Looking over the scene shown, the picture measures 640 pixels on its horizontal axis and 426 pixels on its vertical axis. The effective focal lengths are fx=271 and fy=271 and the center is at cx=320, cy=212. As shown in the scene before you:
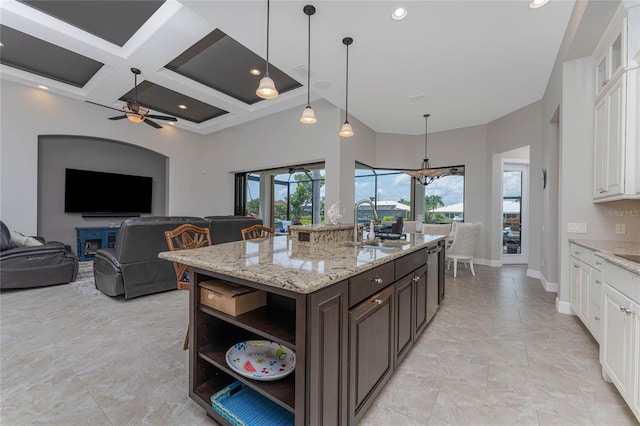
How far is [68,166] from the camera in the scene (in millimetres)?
6215

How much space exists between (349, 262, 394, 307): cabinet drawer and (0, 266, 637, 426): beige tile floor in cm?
74

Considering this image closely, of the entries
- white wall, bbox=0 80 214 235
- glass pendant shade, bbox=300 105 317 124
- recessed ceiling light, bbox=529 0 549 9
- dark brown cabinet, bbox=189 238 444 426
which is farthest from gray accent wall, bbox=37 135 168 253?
recessed ceiling light, bbox=529 0 549 9

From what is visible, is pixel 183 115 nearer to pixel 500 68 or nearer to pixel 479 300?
pixel 500 68

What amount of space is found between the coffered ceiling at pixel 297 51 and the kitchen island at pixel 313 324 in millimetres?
2533

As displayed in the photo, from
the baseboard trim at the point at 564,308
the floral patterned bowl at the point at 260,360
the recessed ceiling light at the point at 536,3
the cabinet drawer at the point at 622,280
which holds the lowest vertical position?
the baseboard trim at the point at 564,308

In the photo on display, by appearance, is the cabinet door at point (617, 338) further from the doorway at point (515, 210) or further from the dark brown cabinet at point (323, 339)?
the doorway at point (515, 210)

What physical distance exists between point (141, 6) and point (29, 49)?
2667mm

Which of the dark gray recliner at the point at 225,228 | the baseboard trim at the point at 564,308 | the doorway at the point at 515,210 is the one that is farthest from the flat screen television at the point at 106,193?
the doorway at the point at 515,210

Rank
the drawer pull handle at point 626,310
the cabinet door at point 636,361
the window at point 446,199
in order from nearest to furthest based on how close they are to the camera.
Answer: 1. the cabinet door at point 636,361
2. the drawer pull handle at point 626,310
3. the window at point 446,199

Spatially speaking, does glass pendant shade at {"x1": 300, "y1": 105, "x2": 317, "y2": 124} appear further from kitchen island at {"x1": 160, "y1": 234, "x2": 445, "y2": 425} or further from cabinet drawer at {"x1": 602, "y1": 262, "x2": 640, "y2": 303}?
cabinet drawer at {"x1": 602, "y1": 262, "x2": 640, "y2": 303}

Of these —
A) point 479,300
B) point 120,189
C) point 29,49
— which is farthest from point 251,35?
point 120,189

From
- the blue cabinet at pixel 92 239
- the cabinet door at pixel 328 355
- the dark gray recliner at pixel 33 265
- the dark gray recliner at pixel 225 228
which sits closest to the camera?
the cabinet door at pixel 328 355

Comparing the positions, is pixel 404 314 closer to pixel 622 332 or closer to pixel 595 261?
pixel 622 332

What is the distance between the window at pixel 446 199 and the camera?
6.71m
